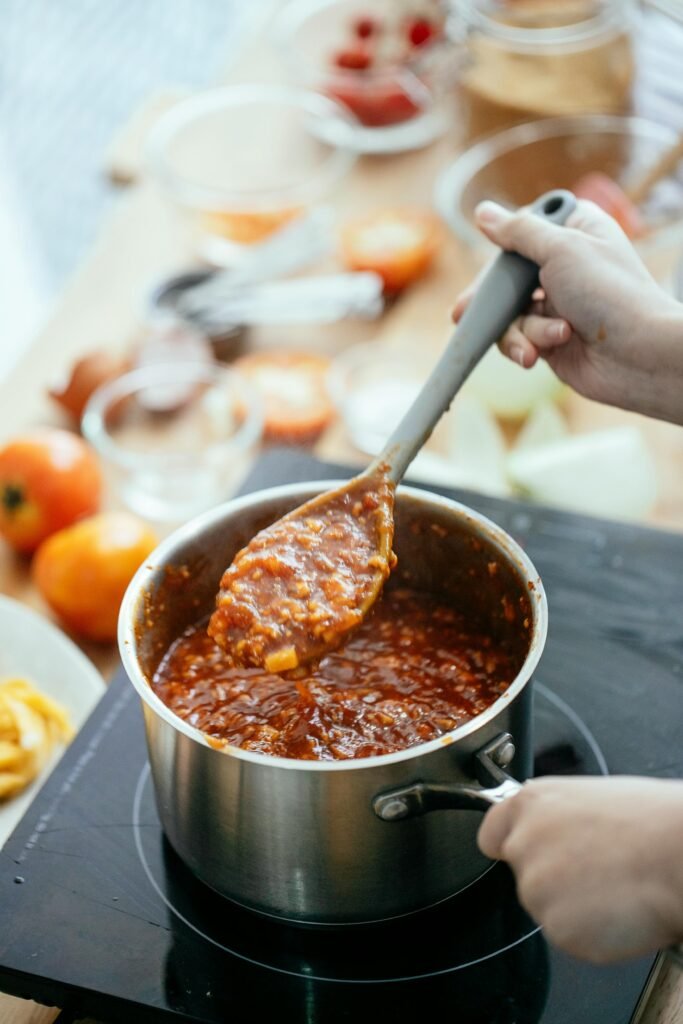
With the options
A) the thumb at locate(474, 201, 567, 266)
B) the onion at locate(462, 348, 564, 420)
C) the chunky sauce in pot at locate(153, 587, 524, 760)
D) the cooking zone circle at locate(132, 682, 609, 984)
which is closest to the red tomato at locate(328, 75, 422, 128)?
the onion at locate(462, 348, 564, 420)

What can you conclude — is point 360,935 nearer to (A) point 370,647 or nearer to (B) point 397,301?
(A) point 370,647

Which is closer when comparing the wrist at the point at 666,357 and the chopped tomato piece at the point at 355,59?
the wrist at the point at 666,357

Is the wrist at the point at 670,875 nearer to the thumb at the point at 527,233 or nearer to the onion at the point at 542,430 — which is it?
the thumb at the point at 527,233

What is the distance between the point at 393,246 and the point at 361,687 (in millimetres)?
1045

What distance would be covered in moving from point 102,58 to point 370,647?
3582 mm

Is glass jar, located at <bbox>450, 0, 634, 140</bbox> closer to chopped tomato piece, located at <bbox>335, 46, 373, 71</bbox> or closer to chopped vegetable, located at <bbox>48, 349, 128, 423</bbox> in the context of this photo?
chopped tomato piece, located at <bbox>335, 46, 373, 71</bbox>

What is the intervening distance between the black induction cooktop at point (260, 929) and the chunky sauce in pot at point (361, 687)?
0.09 m

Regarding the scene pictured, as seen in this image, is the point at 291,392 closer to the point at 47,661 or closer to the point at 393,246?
the point at 393,246

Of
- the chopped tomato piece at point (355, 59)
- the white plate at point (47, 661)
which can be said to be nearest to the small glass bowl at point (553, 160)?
the chopped tomato piece at point (355, 59)

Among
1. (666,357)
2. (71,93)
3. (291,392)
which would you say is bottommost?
(71,93)

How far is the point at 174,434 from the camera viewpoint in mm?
1846

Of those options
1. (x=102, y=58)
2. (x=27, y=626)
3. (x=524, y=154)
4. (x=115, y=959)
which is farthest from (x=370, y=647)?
(x=102, y=58)

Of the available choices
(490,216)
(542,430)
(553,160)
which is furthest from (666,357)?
→ (553,160)

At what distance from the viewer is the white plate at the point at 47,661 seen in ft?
4.68
